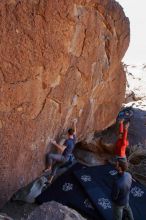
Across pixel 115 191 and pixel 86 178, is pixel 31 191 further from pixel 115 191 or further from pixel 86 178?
pixel 115 191

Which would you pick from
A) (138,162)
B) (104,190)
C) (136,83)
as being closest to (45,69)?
(104,190)

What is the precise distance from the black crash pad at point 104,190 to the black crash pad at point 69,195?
83mm

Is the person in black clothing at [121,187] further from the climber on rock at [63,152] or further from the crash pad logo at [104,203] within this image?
the climber on rock at [63,152]

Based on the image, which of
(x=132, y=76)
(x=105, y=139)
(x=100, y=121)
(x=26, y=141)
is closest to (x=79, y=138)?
(x=100, y=121)

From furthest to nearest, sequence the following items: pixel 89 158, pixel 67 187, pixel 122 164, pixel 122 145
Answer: pixel 89 158 → pixel 122 145 → pixel 67 187 → pixel 122 164

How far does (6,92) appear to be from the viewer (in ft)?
17.1

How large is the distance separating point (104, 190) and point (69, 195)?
2.16 feet

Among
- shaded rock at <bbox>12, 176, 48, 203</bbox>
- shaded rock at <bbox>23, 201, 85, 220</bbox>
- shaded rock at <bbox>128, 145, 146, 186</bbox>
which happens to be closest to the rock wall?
shaded rock at <bbox>12, 176, 48, 203</bbox>

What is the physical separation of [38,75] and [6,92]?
1.84 feet

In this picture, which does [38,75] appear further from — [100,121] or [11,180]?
[100,121]

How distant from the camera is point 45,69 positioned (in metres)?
5.65

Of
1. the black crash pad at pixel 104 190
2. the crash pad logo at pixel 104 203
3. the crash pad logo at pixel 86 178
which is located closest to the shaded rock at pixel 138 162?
the black crash pad at pixel 104 190

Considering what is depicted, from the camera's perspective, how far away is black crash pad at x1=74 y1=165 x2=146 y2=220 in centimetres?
698

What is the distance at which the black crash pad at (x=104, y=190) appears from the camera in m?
6.98
